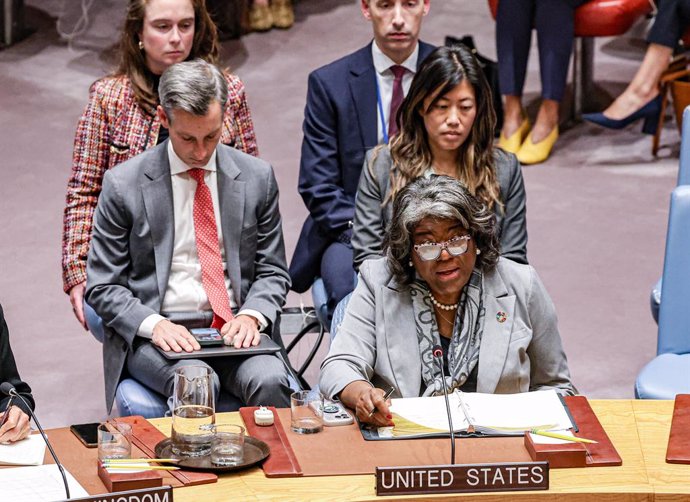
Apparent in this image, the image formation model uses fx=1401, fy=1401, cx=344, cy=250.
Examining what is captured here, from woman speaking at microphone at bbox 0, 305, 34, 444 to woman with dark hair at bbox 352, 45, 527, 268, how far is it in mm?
1346

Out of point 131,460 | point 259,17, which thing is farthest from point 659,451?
point 259,17

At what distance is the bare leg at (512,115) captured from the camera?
24.3 feet

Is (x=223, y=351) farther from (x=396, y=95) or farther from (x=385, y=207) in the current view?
(x=396, y=95)

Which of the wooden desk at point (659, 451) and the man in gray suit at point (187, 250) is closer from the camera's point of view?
the wooden desk at point (659, 451)

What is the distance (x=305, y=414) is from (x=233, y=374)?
0.83m

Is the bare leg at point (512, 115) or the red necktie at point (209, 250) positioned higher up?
the red necktie at point (209, 250)

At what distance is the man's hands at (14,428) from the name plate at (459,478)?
809mm

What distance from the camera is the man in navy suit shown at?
189 inches

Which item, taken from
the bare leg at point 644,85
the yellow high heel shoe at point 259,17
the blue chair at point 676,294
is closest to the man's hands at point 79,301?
the blue chair at point 676,294

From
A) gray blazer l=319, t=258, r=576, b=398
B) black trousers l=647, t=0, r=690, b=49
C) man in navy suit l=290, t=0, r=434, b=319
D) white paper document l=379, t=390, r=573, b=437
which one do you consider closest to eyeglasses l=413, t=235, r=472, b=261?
gray blazer l=319, t=258, r=576, b=398

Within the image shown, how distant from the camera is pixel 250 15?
8.80 metres

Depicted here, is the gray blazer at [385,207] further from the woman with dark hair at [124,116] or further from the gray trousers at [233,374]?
the woman with dark hair at [124,116]

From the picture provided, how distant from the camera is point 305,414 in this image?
128 inches

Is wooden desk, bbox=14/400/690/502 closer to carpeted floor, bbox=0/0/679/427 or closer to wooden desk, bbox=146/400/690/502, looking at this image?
wooden desk, bbox=146/400/690/502
